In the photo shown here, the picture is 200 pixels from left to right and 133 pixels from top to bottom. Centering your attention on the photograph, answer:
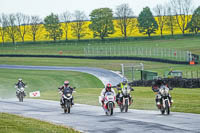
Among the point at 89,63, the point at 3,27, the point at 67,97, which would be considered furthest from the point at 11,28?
the point at 67,97

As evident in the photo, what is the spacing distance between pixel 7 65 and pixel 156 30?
68535mm

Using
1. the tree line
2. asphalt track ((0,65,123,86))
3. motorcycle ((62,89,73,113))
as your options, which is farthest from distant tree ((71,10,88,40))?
motorcycle ((62,89,73,113))

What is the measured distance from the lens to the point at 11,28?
154 meters

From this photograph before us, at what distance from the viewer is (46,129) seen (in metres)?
14.1

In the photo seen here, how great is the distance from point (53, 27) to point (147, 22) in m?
32.4

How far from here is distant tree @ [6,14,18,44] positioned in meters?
151

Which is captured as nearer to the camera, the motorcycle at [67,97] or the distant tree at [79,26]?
the motorcycle at [67,97]

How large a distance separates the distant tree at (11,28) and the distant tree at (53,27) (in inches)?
441

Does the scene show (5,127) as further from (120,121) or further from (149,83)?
(149,83)

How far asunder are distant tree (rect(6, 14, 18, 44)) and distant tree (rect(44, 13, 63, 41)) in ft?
36.8

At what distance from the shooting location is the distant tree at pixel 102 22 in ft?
437

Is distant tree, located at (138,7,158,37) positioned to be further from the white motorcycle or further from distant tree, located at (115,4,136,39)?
the white motorcycle

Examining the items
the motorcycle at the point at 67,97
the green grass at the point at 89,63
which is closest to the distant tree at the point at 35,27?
the green grass at the point at 89,63

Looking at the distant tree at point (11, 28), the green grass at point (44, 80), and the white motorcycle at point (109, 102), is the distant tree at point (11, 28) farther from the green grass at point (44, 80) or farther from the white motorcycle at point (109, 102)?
the white motorcycle at point (109, 102)
